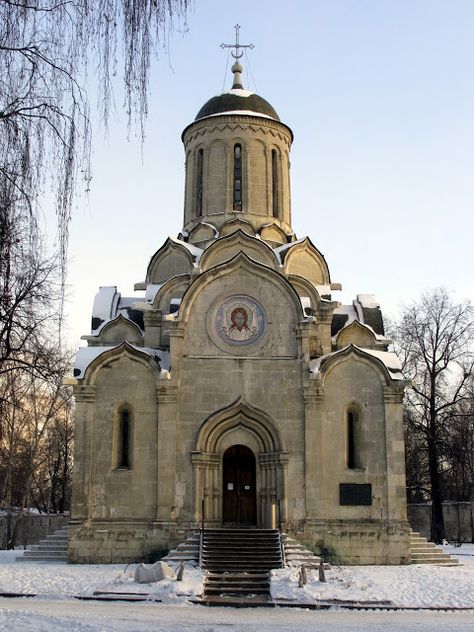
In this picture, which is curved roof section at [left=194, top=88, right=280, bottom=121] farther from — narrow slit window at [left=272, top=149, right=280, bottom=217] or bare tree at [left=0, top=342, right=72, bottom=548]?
bare tree at [left=0, top=342, right=72, bottom=548]

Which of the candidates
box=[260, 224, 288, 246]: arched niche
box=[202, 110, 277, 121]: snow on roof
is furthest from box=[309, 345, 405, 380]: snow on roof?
box=[202, 110, 277, 121]: snow on roof

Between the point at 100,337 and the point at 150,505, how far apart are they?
5.53 m

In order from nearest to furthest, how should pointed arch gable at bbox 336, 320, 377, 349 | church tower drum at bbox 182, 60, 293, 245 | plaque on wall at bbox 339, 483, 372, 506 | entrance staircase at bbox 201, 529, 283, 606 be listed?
entrance staircase at bbox 201, 529, 283, 606
plaque on wall at bbox 339, 483, 372, 506
pointed arch gable at bbox 336, 320, 377, 349
church tower drum at bbox 182, 60, 293, 245

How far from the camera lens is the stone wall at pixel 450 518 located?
36188 mm

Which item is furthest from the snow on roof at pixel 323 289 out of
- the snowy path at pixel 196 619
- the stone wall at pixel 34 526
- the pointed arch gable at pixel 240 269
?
the stone wall at pixel 34 526

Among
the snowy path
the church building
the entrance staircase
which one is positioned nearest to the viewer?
the snowy path

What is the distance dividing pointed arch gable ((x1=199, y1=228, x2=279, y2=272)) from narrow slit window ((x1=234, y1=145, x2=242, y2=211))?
241cm

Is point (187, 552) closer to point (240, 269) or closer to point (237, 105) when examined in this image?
point (240, 269)

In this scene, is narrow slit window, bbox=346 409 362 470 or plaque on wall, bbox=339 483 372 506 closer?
plaque on wall, bbox=339 483 372 506

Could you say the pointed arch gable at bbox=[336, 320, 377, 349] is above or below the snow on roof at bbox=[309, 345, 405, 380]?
above

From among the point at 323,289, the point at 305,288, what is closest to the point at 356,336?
the point at 323,289

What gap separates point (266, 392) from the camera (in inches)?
866

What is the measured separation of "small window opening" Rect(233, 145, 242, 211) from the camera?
86.5 feet

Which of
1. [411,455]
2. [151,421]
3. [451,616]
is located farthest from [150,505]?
[411,455]
